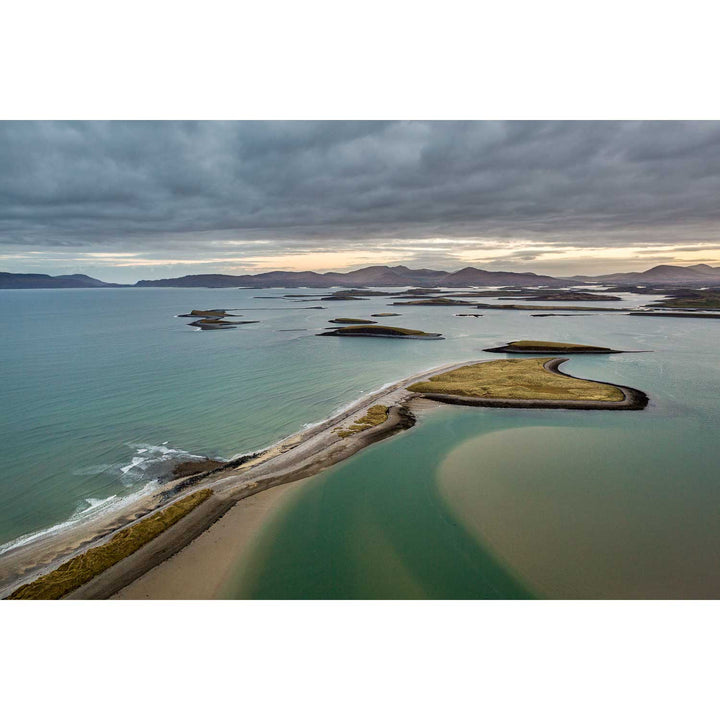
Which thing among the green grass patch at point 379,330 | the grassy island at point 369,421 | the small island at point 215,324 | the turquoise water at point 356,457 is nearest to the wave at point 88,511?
the turquoise water at point 356,457

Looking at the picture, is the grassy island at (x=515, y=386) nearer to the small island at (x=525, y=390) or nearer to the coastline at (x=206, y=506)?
the small island at (x=525, y=390)

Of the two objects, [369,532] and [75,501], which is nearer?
[369,532]

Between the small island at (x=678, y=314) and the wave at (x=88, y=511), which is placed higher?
the small island at (x=678, y=314)

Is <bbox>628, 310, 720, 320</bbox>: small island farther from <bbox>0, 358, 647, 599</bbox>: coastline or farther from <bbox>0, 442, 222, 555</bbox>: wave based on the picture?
<bbox>0, 442, 222, 555</bbox>: wave

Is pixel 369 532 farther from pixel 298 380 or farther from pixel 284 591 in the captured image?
pixel 298 380

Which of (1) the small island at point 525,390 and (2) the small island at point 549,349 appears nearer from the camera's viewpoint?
(1) the small island at point 525,390

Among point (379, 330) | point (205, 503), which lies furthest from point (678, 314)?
point (205, 503)

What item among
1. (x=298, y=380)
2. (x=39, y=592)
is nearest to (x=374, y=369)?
(x=298, y=380)
